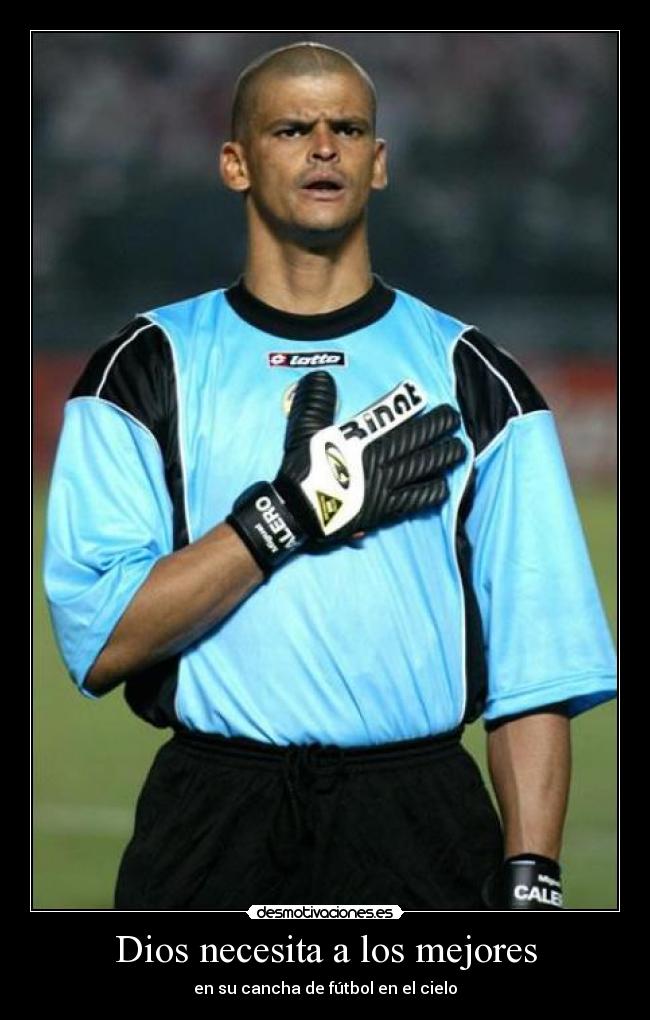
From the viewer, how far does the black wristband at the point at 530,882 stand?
343 centimetres

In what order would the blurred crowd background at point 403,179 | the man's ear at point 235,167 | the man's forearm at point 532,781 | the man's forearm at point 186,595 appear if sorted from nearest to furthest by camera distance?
the man's forearm at point 186,595
the man's forearm at point 532,781
the man's ear at point 235,167
the blurred crowd background at point 403,179

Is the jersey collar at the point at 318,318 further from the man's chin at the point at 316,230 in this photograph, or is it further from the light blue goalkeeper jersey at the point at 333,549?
the man's chin at the point at 316,230

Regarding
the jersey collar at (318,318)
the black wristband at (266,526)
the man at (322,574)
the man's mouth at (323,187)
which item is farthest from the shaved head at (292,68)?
the black wristband at (266,526)

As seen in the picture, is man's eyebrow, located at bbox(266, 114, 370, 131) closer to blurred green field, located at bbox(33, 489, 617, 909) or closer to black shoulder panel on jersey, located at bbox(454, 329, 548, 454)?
black shoulder panel on jersey, located at bbox(454, 329, 548, 454)

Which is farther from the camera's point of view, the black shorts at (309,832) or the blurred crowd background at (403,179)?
the blurred crowd background at (403,179)

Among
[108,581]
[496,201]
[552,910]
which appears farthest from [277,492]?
[496,201]

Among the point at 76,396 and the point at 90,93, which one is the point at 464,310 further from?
the point at 76,396

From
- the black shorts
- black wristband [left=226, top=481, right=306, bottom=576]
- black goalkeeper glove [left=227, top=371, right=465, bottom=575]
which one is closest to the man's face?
black goalkeeper glove [left=227, top=371, right=465, bottom=575]

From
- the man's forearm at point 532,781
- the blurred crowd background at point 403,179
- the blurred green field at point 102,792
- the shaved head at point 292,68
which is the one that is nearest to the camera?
the man's forearm at point 532,781

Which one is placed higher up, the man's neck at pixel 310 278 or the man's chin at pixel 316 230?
the man's chin at pixel 316 230

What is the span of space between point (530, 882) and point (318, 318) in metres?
1.08

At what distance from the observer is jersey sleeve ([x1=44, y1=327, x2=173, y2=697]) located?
3.44m

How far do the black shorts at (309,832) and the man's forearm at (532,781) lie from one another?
90 mm

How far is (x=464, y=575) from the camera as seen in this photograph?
357 cm
